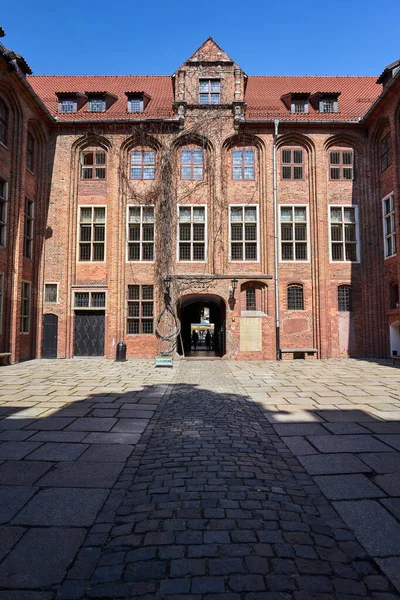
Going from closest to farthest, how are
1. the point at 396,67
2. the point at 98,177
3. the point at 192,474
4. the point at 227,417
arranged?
the point at 192,474, the point at 227,417, the point at 396,67, the point at 98,177

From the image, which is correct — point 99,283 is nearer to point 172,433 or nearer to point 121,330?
point 121,330

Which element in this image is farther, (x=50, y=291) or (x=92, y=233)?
(x=92, y=233)

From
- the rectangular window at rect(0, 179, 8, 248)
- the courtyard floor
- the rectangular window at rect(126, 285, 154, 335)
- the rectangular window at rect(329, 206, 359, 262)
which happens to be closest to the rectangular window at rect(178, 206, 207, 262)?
the rectangular window at rect(126, 285, 154, 335)

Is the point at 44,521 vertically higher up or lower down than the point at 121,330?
lower down

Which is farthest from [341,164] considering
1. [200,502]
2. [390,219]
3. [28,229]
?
[200,502]

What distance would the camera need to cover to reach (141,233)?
66.2 ft

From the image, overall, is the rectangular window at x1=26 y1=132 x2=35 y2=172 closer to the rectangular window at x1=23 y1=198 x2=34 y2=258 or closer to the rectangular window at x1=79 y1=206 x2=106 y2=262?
the rectangular window at x1=23 y1=198 x2=34 y2=258

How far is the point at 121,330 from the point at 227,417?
13.7 m

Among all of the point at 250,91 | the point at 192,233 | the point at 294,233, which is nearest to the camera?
the point at 192,233

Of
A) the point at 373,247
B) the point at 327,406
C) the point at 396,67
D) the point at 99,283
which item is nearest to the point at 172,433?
the point at 327,406

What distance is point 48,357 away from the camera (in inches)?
763

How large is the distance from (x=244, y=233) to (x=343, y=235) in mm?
5122

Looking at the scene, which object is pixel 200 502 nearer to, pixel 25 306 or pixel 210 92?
pixel 25 306

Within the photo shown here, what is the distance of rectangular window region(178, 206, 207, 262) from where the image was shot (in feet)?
65.8
